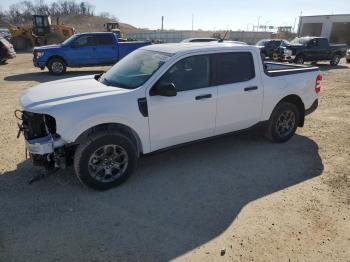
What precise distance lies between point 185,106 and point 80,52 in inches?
465

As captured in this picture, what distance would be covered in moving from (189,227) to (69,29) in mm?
29496

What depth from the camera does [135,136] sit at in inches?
171

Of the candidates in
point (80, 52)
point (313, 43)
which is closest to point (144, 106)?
point (80, 52)

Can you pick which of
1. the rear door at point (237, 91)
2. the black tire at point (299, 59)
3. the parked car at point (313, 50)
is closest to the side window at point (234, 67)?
the rear door at point (237, 91)

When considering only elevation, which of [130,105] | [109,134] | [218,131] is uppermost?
[130,105]

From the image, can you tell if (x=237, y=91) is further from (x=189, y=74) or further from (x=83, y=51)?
(x=83, y=51)

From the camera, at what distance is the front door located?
171 inches

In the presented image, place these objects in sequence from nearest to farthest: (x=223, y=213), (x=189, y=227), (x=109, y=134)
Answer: (x=189, y=227)
(x=223, y=213)
(x=109, y=134)

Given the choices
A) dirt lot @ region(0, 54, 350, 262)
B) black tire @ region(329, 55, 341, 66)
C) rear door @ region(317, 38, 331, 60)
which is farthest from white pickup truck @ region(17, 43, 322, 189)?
black tire @ region(329, 55, 341, 66)

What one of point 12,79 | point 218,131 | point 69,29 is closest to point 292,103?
point 218,131

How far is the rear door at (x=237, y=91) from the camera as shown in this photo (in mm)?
4852

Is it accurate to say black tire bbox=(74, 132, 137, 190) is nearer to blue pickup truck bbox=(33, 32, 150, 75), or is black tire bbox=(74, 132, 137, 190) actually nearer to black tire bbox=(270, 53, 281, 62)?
blue pickup truck bbox=(33, 32, 150, 75)

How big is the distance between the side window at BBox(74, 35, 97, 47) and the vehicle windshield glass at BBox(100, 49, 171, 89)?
10772 millimetres

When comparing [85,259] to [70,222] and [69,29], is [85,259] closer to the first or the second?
[70,222]
